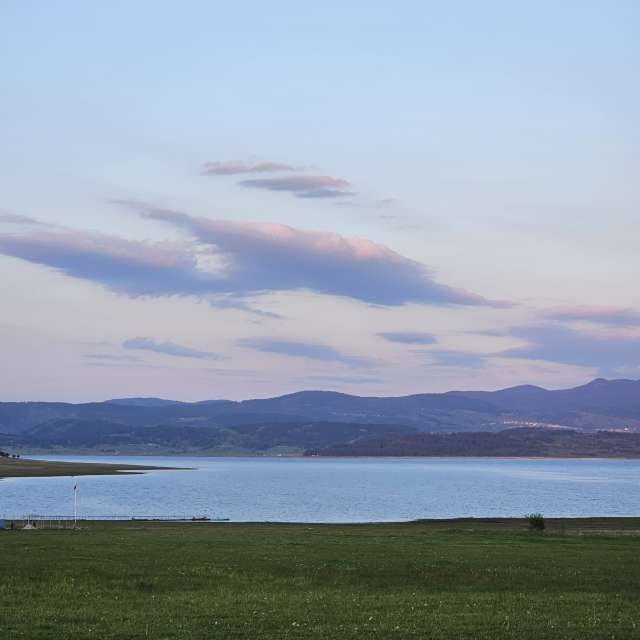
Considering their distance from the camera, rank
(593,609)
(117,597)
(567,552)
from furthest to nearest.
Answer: (567,552)
(117,597)
(593,609)

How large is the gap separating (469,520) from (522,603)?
71.7 m

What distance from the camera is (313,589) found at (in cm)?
3384

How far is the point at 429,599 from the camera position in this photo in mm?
31172

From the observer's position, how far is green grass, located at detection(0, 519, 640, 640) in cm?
2547

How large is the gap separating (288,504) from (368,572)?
10237 cm

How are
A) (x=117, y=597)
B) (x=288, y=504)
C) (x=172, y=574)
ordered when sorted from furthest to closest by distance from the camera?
(x=288, y=504), (x=172, y=574), (x=117, y=597)

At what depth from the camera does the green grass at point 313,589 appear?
25.5 meters

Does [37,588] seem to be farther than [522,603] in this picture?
Yes

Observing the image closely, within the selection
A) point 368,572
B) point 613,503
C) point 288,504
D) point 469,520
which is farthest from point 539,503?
point 368,572

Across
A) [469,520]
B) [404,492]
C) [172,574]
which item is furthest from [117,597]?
[404,492]

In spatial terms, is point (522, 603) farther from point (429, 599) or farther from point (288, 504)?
point (288, 504)

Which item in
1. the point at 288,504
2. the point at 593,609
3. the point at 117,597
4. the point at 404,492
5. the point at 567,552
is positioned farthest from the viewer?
the point at 404,492

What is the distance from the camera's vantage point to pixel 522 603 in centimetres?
3034

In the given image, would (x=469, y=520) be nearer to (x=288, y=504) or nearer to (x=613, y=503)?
(x=288, y=504)
